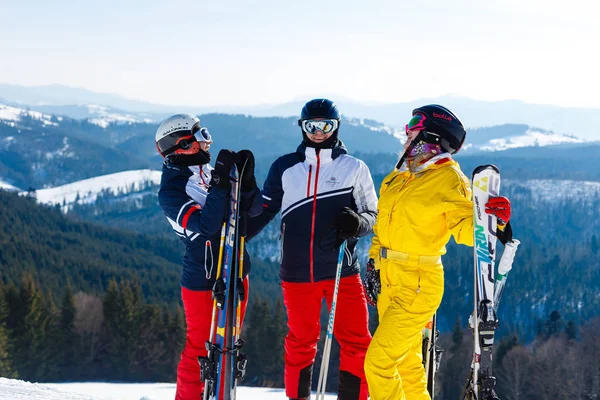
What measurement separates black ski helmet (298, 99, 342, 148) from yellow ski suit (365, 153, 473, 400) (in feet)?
3.21

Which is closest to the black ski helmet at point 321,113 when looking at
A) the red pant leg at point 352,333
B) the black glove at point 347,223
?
the black glove at point 347,223

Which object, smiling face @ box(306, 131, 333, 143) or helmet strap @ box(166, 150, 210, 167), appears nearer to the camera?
helmet strap @ box(166, 150, 210, 167)

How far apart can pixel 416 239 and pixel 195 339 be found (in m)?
2.13

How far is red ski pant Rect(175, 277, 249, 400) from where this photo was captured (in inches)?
198

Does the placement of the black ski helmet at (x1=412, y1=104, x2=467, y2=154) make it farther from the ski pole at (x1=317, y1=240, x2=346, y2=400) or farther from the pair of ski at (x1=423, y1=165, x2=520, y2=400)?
the ski pole at (x1=317, y1=240, x2=346, y2=400)

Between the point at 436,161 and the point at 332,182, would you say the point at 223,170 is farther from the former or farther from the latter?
the point at 436,161

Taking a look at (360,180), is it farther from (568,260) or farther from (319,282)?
(568,260)

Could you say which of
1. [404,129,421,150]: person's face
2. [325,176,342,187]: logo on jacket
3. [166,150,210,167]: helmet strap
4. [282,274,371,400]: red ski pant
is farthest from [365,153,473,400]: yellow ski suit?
[166,150,210,167]: helmet strap

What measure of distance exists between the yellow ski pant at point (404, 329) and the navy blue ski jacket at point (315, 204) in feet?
2.45

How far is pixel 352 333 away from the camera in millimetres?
5199

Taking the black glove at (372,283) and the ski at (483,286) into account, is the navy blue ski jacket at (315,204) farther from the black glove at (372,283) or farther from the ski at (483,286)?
the ski at (483,286)

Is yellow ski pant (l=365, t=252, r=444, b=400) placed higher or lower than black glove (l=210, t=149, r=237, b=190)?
lower

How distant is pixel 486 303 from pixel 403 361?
0.79 meters

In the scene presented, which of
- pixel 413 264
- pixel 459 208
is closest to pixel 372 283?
pixel 413 264
